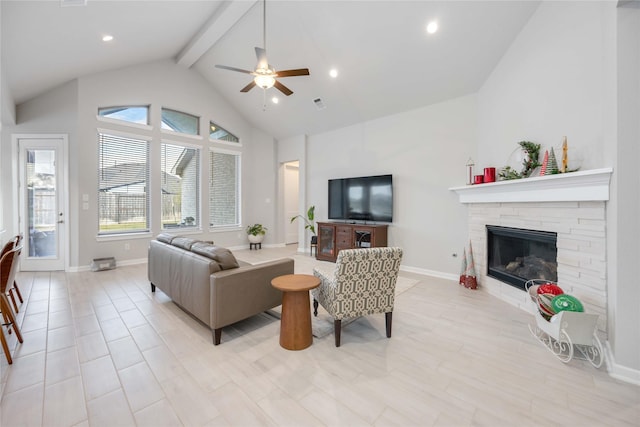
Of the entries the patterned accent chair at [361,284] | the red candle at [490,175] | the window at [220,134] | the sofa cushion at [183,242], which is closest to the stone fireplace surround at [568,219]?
the red candle at [490,175]

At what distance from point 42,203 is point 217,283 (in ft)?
15.9

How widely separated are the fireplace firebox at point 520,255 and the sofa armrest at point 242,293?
9.27ft

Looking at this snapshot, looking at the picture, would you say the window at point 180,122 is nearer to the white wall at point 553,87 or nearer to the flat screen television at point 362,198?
the flat screen television at point 362,198

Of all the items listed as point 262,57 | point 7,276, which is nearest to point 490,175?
point 262,57

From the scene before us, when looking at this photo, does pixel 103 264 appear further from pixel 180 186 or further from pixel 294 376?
pixel 294 376

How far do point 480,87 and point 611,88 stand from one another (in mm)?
2253

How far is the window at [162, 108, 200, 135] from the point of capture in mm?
5871

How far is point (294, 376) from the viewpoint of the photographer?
1924mm

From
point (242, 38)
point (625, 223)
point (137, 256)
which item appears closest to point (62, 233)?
point (137, 256)

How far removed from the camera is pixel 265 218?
752cm

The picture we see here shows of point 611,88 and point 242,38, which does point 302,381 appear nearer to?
point 611,88

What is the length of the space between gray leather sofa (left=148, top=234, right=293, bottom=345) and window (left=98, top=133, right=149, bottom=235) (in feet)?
10.7

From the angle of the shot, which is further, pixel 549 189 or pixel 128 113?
pixel 128 113

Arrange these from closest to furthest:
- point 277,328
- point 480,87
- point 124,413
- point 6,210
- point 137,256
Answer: point 124,413
point 277,328
point 480,87
point 6,210
point 137,256
